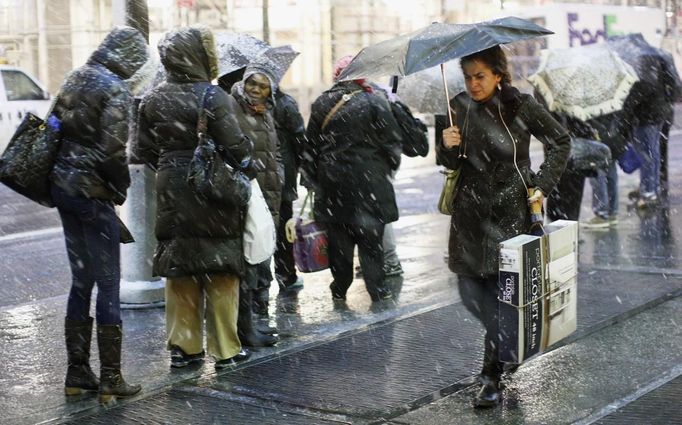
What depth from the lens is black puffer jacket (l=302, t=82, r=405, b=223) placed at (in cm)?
790

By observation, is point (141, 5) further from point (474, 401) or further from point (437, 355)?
point (474, 401)

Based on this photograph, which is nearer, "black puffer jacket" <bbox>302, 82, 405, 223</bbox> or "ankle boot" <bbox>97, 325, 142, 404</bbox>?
"ankle boot" <bbox>97, 325, 142, 404</bbox>

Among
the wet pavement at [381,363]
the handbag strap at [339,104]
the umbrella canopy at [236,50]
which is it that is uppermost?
the umbrella canopy at [236,50]

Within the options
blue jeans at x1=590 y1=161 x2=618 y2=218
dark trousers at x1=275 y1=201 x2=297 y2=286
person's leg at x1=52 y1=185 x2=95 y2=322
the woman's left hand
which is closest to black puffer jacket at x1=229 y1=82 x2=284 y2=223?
dark trousers at x1=275 y1=201 x2=297 y2=286

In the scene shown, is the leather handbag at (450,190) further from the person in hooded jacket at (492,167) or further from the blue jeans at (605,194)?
the blue jeans at (605,194)

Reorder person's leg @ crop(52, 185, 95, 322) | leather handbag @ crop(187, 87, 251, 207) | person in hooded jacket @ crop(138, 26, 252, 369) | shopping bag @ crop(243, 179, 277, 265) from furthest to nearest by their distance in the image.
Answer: shopping bag @ crop(243, 179, 277, 265), person in hooded jacket @ crop(138, 26, 252, 369), leather handbag @ crop(187, 87, 251, 207), person's leg @ crop(52, 185, 95, 322)

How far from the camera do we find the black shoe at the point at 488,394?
213 inches

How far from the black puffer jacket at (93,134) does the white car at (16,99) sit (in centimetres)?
1438

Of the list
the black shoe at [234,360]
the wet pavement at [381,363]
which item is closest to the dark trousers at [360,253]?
the wet pavement at [381,363]

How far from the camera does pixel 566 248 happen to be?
5484 mm

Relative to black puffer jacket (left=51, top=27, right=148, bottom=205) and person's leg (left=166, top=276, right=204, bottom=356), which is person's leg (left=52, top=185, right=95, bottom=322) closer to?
black puffer jacket (left=51, top=27, right=148, bottom=205)

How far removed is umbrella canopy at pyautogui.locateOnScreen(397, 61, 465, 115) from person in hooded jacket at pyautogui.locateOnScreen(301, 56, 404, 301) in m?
1.41

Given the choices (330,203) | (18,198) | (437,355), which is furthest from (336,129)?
(18,198)

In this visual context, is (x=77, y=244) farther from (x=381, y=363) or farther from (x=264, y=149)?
(x=381, y=363)
